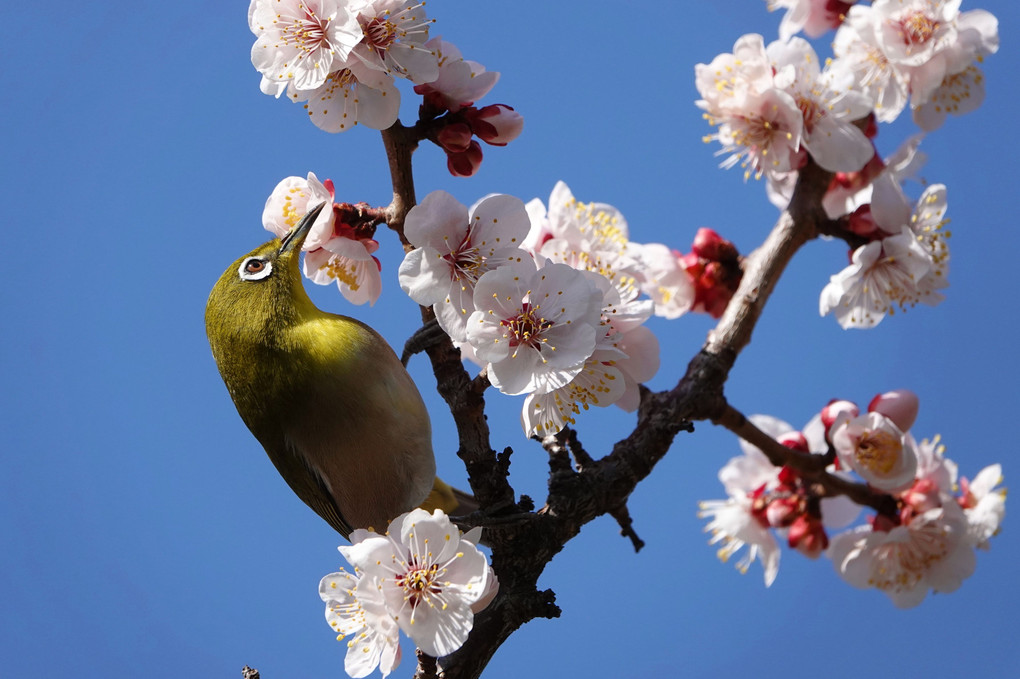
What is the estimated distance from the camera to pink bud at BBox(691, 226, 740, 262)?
95.4 inches

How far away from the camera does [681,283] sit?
244 centimetres

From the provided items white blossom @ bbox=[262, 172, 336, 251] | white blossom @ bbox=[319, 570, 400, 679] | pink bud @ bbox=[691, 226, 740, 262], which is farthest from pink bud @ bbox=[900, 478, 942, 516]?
white blossom @ bbox=[262, 172, 336, 251]

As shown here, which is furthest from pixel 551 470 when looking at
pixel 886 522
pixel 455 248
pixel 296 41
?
pixel 886 522

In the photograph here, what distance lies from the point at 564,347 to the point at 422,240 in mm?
278

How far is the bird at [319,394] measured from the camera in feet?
5.70

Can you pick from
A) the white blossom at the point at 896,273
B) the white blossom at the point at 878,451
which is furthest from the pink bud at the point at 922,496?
the white blossom at the point at 896,273

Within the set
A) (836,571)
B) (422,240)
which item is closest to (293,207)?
(422,240)

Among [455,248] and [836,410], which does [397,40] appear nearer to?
[455,248]

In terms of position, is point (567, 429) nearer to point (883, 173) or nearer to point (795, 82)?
point (795, 82)

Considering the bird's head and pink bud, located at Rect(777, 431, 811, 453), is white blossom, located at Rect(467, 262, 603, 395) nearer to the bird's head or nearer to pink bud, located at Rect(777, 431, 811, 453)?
the bird's head

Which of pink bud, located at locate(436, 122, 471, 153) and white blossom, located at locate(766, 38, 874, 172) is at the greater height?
white blossom, located at locate(766, 38, 874, 172)

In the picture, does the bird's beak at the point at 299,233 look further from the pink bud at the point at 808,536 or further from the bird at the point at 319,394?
the pink bud at the point at 808,536

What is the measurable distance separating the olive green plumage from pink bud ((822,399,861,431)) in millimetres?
1028

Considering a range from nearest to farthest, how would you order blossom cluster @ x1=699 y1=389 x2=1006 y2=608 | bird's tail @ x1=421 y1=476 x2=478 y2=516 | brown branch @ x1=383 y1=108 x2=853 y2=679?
brown branch @ x1=383 y1=108 x2=853 y2=679, bird's tail @ x1=421 y1=476 x2=478 y2=516, blossom cluster @ x1=699 y1=389 x2=1006 y2=608
